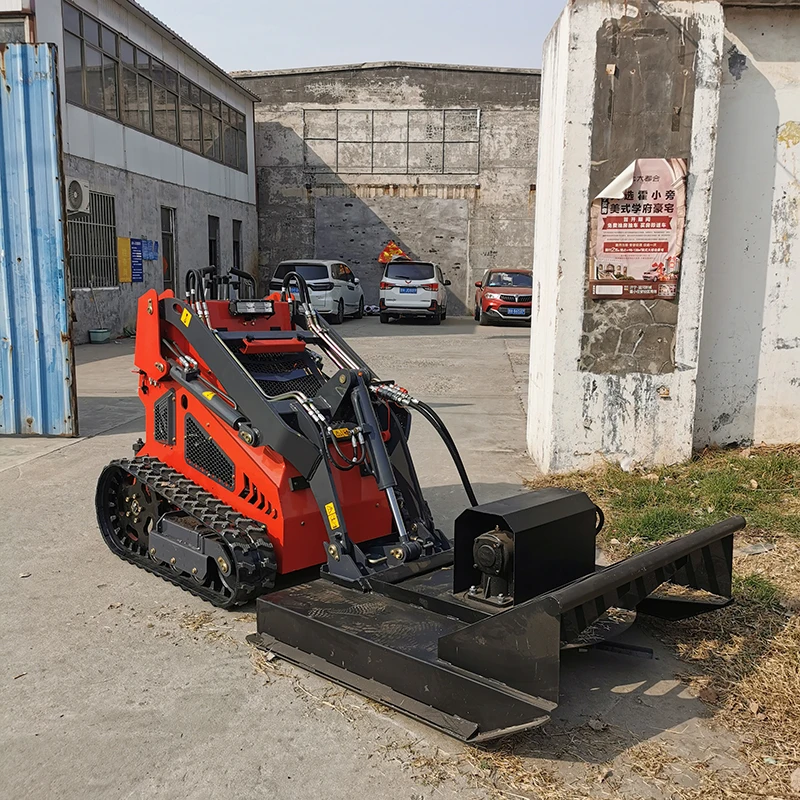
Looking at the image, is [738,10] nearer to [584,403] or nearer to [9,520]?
[584,403]

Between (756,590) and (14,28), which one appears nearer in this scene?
(756,590)

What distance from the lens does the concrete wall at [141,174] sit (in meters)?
16.4

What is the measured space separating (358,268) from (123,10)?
11.7 m

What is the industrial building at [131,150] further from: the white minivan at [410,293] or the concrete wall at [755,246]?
the concrete wall at [755,246]

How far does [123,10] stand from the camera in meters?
18.3

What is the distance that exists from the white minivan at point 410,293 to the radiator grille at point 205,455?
685 inches

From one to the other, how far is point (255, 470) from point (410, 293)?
705 inches

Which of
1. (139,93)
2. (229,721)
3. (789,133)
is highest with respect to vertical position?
(139,93)

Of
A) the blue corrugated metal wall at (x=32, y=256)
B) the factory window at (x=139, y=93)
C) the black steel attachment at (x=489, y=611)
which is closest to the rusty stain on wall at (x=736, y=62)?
the black steel attachment at (x=489, y=611)

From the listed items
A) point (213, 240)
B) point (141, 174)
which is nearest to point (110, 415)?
point (141, 174)

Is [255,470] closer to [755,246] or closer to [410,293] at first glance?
[755,246]

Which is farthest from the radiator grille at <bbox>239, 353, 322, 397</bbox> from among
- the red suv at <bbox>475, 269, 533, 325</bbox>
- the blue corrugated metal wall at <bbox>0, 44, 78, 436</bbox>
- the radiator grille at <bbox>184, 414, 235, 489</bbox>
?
the red suv at <bbox>475, 269, 533, 325</bbox>

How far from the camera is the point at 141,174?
757 inches

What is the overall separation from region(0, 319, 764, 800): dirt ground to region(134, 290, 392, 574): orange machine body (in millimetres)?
476
